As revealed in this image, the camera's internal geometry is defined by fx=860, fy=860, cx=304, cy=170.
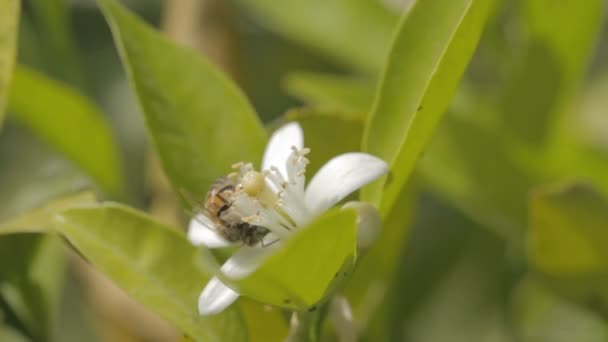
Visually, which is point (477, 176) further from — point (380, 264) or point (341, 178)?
point (341, 178)

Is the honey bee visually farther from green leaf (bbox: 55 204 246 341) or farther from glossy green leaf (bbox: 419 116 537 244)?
glossy green leaf (bbox: 419 116 537 244)

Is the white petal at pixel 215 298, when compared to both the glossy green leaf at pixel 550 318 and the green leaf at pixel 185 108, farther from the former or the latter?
the glossy green leaf at pixel 550 318

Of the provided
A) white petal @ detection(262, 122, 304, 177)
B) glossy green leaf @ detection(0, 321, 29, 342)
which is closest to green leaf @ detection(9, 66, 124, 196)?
glossy green leaf @ detection(0, 321, 29, 342)

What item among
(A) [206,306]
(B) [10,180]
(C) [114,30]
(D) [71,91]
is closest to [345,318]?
(A) [206,306]

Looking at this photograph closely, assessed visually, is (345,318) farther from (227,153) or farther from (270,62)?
(270,62)

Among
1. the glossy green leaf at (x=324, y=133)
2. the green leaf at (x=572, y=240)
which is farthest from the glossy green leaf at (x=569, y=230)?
the glossy green leaf at (x=324, y=133)

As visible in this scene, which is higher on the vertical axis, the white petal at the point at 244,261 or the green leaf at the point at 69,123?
the white petal at the point at 244,261
